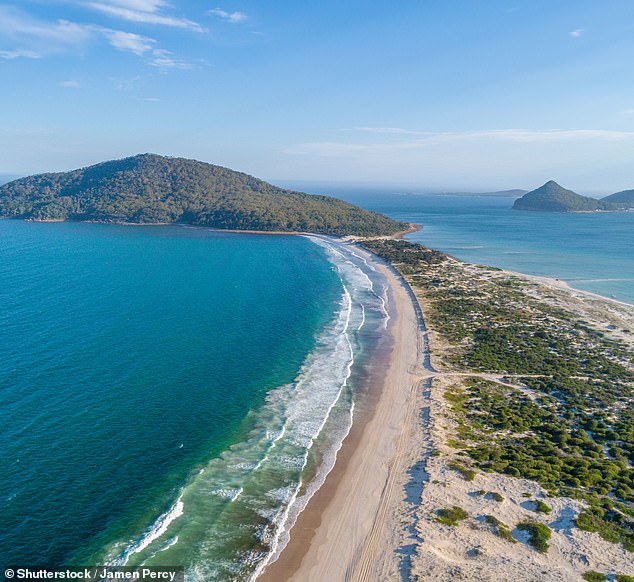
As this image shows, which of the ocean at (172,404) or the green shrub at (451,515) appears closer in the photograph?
the ocean at (172,404)

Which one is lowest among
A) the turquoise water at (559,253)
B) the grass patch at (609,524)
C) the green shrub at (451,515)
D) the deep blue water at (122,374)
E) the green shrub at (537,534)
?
the green shrub at (451,515)

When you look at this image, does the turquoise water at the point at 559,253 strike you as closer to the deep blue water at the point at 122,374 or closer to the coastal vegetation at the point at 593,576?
the deep blue water at the point at 122,374

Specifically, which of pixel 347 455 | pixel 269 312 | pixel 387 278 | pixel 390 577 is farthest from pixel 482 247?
pixel 390 577

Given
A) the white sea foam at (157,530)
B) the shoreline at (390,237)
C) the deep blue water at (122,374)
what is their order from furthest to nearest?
the shoreline at (390,237), the deep blue water at (122,374), the white sea foam at (157,530)

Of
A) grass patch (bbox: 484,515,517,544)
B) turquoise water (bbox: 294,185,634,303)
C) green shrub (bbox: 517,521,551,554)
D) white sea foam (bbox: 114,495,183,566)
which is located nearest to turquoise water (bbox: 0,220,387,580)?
white sea foam (bbox: 114,495,183,566)

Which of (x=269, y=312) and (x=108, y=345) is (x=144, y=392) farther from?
(x=269, y=312)

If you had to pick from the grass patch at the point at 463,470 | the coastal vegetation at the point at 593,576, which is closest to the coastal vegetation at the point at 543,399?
the grass patch at the point at 463,470

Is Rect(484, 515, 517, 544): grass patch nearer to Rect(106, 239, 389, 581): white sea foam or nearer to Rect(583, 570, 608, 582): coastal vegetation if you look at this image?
Rect(583, 570, 608, 582): coastal vegetation
